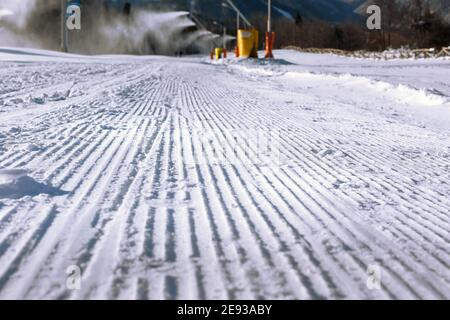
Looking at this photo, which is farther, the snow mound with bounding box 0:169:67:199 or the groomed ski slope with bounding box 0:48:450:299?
the snow mound with bounding box 0:169:67:199

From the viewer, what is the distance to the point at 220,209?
3215 mm

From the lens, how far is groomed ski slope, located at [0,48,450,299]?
7.39ft

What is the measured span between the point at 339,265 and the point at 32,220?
175cm

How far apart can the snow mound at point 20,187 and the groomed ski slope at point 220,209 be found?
0.04 feet

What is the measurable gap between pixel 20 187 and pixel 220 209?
1437 mm

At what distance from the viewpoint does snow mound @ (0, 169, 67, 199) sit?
337 cm

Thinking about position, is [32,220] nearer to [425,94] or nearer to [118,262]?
[118,262]

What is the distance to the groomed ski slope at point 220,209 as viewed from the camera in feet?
7.39

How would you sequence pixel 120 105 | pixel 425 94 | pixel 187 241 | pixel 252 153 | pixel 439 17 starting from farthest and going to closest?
pixel 439 17 < pixel 425 94 < pixel 120 105 < pixel 252 153 < pixel 187 241

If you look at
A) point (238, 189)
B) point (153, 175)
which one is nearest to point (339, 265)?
point (238, 189)

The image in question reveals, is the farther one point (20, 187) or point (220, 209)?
point (20, 187)

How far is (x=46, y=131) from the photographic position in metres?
5.87

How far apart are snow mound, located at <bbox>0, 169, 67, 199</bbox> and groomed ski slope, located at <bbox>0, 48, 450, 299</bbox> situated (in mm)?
13

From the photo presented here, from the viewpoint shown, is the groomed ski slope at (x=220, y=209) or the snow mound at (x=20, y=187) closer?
the groomed ski slope at (x=220, y=209)
